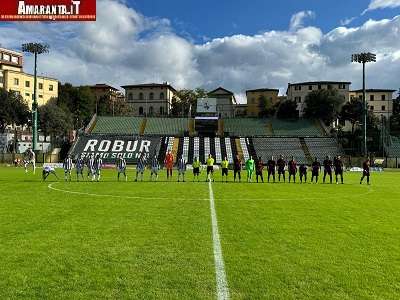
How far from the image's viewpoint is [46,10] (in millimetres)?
24891

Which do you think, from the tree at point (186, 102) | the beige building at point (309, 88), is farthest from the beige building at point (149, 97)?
the beige building at point (309, 88)

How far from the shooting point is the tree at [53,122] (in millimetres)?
83062

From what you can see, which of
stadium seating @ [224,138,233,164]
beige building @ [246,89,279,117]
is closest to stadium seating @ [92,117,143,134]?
stadium seating @ [224,138,233,164]

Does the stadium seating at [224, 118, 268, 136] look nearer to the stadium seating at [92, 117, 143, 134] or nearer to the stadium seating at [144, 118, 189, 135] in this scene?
the stadium seating at [144, 118, 189, 135]

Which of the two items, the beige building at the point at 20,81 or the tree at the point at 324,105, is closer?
the tree at the point at 324,105

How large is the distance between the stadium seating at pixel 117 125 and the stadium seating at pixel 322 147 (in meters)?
28.6

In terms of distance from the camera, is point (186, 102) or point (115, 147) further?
point (186, 102)

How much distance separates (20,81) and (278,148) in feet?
221

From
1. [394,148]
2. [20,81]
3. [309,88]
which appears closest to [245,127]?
[394,148]

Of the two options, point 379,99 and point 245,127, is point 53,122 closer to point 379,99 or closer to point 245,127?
point 245,127

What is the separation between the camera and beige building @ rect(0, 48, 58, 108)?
104 m

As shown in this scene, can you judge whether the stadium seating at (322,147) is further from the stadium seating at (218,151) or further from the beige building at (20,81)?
the beige building at (20,81)

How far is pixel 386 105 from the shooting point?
141m

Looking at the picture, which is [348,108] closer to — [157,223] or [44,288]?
[157,223]
